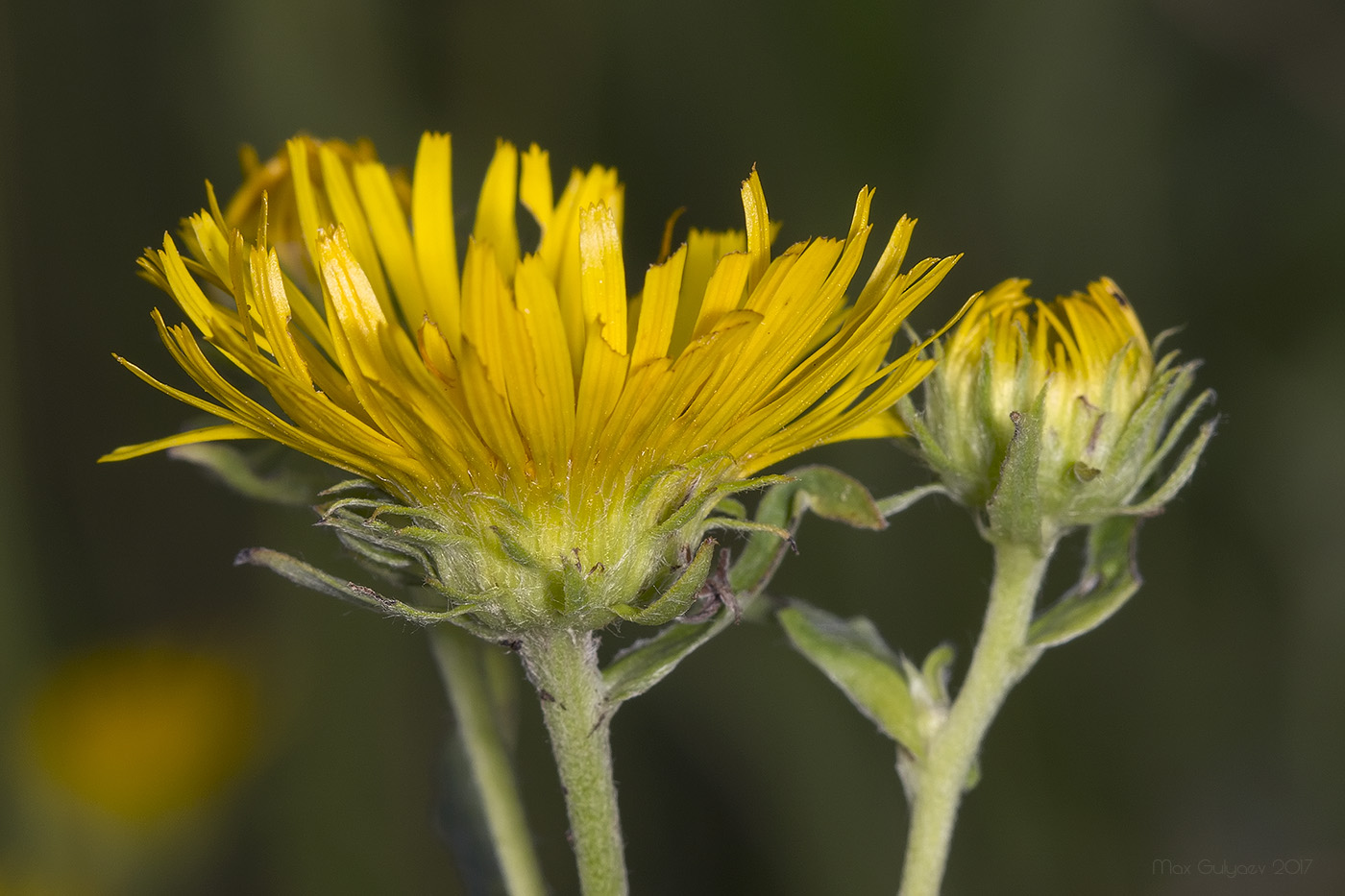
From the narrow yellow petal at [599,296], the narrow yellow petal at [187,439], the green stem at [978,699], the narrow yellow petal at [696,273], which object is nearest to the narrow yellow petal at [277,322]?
the narrow yellow petal at [187,439]

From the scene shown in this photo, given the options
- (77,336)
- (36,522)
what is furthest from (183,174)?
(36,522)

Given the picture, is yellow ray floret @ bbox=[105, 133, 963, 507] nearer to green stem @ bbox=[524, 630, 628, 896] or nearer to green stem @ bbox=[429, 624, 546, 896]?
green stem @ bbox=[524, 630, 628, 896]

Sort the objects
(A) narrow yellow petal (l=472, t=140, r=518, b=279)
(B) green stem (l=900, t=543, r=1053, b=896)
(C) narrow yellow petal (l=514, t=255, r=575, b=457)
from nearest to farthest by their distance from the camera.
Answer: (C) narrow yellow petal (l=514, t=255, r=575, b=457), (B) green stem (l=900, t=543, r=1053, b=896), (A) narrow yellow petal (l=472, t=140, r=518, b=279)

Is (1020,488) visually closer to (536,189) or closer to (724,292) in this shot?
(724,292)

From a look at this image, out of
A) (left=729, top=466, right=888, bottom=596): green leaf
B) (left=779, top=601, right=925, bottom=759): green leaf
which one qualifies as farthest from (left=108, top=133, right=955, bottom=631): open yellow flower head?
(left=779, top=601, right=925, bottom=759): green leaf

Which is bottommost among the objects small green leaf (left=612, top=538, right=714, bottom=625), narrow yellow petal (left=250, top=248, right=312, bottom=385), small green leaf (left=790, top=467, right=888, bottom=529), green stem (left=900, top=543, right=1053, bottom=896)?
green stem (left=900, top=543, right=1053, bottom=896)

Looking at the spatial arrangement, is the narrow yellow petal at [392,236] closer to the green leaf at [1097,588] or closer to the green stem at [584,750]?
the green stem at [584,750]

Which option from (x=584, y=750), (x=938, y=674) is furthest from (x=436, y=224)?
(x=938, y=674)
